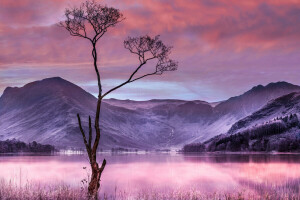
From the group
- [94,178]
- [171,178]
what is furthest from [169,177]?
[94,178]

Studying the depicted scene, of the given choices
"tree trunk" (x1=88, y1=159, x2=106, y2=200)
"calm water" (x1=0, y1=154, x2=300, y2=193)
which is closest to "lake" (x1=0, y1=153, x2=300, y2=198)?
"calm water" (x1=0, y1=154, x2=300, y2=193)

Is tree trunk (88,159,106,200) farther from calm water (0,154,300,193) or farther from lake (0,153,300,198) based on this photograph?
calm water (0,154,300,193)

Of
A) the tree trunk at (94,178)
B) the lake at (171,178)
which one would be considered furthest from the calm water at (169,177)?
the tree trunk at (94,178)

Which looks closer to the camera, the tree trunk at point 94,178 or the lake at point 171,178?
the tree trunk at point 94,178

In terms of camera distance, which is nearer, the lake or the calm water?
the lake

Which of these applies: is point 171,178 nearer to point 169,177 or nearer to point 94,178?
point 169,177

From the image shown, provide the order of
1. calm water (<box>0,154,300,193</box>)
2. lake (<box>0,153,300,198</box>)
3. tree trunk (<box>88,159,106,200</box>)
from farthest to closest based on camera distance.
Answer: calm water (<box>0,154,300,193</box>), lake (<box>0,153,300,198</box>), tree trunk (<box>88,159,106,200</box>)

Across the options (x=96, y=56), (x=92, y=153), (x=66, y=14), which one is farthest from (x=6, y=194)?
(x=66, y=14)

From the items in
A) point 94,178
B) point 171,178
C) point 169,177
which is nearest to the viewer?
point 94,178

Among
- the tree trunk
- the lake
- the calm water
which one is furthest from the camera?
the calm water

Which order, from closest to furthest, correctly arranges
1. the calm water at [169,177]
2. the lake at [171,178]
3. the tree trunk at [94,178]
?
the tree trunk at [94,178] → the lake at [171,178] → the calm water at [169,177]

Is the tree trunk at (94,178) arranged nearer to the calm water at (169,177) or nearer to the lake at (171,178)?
the lake at (171,178)

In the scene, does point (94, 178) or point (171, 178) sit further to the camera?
point (171, 178)

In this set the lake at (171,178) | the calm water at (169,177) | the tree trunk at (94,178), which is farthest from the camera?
the calm water at (169,177)
